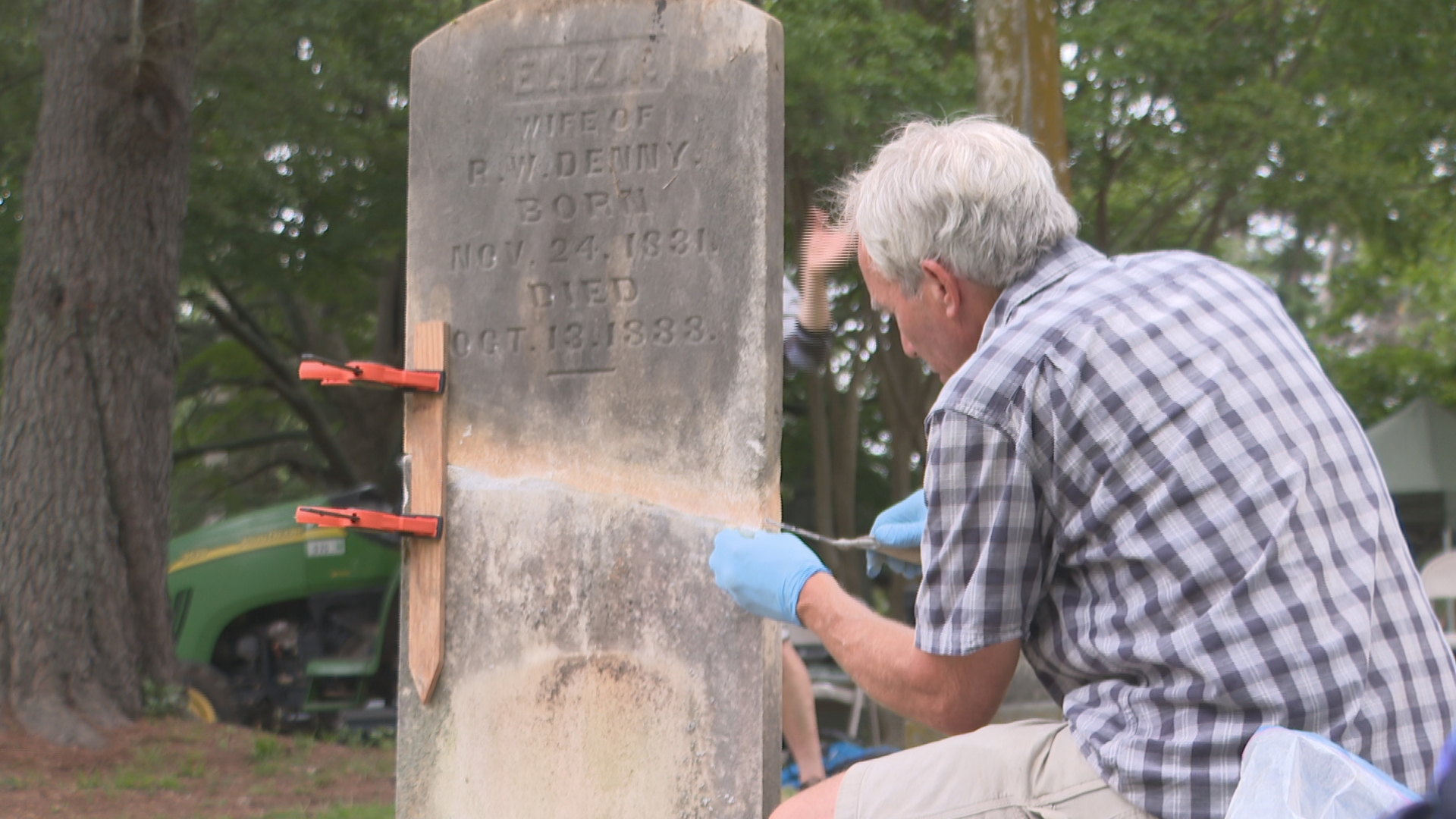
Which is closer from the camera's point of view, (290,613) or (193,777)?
(193,777)

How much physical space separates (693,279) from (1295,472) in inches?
84.2

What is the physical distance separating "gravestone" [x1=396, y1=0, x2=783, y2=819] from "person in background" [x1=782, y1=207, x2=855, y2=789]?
274 mm

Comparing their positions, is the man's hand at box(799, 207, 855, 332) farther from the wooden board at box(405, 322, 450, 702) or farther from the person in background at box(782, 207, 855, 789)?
the wooden board at box(405, 322, 450, 702)

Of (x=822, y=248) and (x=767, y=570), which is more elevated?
(x=822, y=248)

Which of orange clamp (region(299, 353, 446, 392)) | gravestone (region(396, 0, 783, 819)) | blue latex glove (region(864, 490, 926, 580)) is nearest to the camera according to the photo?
blue latex glove (region(864, 490, 926, 580))

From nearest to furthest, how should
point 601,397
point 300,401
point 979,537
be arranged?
point 979,537 → point 601,397 → point 300,401

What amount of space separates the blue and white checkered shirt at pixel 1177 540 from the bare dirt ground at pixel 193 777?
3.92m

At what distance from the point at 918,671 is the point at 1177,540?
1.30 ft

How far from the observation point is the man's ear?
6.34ft

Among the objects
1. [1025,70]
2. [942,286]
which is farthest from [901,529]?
[1025,70]

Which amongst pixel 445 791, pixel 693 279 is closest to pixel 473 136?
pixel 693 279

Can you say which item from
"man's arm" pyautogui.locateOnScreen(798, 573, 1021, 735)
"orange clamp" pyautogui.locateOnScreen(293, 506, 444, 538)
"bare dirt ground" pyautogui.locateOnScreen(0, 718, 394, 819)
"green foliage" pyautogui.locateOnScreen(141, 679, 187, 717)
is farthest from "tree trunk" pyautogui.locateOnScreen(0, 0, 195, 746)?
"man's arm" pyautogui.locateOnScreen(798, 573, 1021, 735)

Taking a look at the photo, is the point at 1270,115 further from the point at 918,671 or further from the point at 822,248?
the point at 918,671

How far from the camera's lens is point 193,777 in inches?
231
